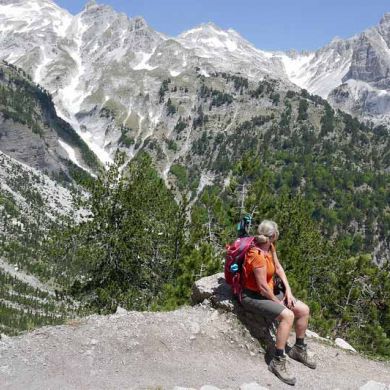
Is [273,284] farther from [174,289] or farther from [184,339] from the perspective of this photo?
[174,289]

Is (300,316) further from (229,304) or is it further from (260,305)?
(229,304)

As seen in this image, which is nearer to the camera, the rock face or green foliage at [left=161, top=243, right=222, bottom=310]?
the rock face

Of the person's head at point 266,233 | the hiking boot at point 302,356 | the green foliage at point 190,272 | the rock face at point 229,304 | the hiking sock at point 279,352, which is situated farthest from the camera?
Answer: the green foliage at point 190,272

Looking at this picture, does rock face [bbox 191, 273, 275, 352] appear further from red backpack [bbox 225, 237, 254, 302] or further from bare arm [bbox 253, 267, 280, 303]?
bare arm [bbox 253, 267, 280, 303]

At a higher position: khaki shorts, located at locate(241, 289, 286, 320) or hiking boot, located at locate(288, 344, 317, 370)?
khaki shorts, located at locate(241, 289, 286, 320)

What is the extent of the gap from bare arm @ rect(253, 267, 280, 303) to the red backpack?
681mm

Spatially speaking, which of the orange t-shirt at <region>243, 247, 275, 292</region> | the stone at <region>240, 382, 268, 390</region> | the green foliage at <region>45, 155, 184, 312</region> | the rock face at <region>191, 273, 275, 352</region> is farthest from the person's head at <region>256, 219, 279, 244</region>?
the green foliage at <region>45, 155, 184, 312</region>

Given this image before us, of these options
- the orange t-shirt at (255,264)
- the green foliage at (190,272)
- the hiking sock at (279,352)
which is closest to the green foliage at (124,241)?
the green foliage at (190,272)

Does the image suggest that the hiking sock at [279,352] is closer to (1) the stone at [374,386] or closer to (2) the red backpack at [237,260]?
(2) the red backpack at [237,260]

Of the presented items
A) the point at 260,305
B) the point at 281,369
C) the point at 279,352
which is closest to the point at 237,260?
the point at 260,305

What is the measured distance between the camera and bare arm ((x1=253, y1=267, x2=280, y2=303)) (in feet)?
38.2

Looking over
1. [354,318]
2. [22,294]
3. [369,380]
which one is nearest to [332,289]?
[354,318]

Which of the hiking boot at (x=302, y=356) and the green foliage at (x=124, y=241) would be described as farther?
the green foliage at (x=124, y=241)

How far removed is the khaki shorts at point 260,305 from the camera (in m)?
11.8
